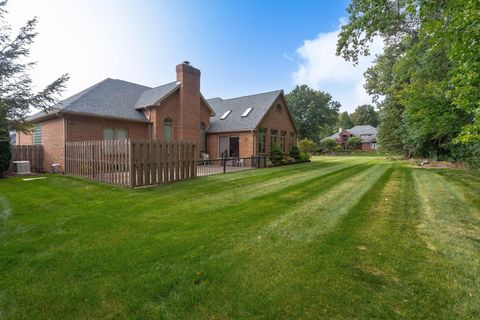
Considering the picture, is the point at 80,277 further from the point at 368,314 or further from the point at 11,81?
the point at 11,81

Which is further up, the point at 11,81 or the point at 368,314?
the point at 11,81

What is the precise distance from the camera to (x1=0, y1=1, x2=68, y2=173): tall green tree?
9.12m

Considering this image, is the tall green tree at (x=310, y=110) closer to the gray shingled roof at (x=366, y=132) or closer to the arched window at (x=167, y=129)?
the gray shingled roof at (x=366, y=132)

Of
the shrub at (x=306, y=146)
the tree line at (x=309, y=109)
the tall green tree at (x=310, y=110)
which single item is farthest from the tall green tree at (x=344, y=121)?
the shrub at (x=306, y=146)

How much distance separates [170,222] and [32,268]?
2.14 meters

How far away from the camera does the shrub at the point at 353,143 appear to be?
167 feet

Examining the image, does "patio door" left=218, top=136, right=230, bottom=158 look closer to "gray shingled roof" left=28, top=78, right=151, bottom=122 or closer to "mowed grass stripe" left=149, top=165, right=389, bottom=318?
"gray shingled roof" left=28, top=78, right=151, bottom=122

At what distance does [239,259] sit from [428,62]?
1436cm

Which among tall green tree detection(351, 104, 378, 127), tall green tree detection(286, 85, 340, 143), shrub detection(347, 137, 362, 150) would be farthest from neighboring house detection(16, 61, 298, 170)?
tall green tree detection(351, 104, 378, 127)

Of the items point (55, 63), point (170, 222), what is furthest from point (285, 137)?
point (170, 222)

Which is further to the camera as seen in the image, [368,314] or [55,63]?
[55,63]

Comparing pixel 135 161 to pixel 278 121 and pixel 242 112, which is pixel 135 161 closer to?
pixel 242 112

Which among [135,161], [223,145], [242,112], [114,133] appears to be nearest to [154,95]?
[114,133]

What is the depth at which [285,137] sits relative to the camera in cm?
2297
